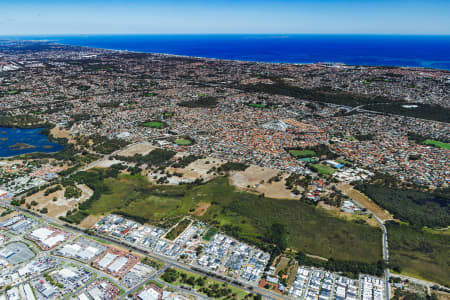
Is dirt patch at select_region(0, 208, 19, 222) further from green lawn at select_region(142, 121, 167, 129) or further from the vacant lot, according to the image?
the vacant lot

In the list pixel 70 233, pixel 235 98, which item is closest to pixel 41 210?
pixel 70 233

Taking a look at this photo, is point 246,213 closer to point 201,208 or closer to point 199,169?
point 201,208

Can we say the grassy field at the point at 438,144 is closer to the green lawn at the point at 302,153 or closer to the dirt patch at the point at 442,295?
the green lawn at the point at 302,153

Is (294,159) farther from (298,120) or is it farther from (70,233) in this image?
(70,233)

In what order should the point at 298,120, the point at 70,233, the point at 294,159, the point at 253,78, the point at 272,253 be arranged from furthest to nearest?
the point at 253,78, the point at 298,120, the point at 294,159, the point at 70,233, the point at 272,253

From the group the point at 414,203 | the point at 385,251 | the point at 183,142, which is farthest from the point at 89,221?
the point at 414,203

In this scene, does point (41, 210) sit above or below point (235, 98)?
below
